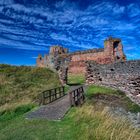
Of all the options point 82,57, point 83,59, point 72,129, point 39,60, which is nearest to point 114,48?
point 83,59

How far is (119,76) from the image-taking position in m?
20.2

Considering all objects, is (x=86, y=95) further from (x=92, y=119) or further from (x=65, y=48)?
(x=65, y=48)

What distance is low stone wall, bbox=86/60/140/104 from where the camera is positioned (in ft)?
58.8

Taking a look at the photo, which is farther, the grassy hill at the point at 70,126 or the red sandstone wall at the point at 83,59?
the red sandstone wall at the point at 83,59

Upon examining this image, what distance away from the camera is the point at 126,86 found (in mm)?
19125

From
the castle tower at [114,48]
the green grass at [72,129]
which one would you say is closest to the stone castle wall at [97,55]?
the castle tower at [114,48]

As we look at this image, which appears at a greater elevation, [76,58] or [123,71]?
[76,58]

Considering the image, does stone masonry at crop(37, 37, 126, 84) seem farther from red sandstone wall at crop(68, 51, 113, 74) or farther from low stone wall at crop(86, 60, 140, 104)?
low stone wall at crop(86, 60, 140, 104)

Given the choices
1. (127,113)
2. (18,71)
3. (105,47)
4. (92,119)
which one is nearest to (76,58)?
(105,47)

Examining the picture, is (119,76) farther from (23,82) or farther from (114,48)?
(114,48)

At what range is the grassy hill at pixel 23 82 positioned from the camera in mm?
17516

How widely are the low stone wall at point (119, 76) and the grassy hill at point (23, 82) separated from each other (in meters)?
4.43

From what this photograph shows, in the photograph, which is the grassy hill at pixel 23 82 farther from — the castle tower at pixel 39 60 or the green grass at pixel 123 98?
the castle tower at pixel 39 60

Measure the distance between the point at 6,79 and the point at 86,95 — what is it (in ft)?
32.1
